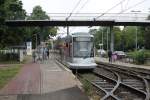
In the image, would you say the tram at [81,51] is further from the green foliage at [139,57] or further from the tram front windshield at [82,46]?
the green foliage at [139,57]

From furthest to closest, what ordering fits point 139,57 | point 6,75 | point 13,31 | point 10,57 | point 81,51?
point 10,57
point 13,31
point 139,57
point 81,51
point 6,75

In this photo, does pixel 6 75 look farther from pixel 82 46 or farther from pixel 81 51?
pixel 82 46

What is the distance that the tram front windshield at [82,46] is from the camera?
119ft

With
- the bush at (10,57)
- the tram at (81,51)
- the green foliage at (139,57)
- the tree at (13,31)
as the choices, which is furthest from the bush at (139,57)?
the tram at (81,51)

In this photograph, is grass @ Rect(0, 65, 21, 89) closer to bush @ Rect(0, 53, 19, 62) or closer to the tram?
the tram

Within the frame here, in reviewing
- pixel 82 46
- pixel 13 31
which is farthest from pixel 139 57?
pixel 82 46

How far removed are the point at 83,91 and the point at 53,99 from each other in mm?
2735

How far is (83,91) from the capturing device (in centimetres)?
1852

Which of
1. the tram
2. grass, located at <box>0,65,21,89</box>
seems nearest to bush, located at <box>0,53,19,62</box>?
the tram

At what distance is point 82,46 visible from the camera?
120 feet

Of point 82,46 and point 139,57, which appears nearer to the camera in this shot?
point 82,46

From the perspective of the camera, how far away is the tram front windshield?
36.3 meters

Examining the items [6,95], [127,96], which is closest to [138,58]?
[127,96]

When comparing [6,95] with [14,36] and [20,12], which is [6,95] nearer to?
[14,36]
